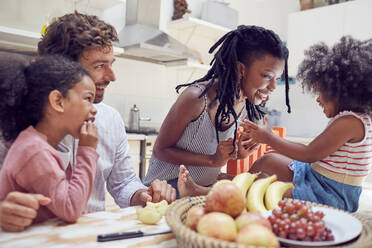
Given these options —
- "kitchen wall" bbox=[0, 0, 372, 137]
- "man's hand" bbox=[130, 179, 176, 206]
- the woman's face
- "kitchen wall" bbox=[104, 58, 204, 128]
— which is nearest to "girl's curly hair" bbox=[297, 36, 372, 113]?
the woman's face

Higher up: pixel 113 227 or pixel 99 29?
pixel 99 29

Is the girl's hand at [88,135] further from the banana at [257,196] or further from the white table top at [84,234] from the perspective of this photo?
the banana at [257,196]

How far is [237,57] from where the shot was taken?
1.21 meters

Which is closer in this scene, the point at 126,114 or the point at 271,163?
the point at 271,163

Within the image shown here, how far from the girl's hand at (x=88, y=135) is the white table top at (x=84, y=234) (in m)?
0.17

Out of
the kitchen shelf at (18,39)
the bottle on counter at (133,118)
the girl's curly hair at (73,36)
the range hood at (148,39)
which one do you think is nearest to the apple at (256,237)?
the girl's curly hair at (73,36)

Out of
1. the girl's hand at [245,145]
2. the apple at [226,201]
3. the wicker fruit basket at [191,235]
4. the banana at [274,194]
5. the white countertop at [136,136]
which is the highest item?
the girl's hand at [245,145]

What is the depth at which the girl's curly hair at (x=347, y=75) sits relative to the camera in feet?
3.37

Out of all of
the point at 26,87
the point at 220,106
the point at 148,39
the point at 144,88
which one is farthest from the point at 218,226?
the point at 144,88

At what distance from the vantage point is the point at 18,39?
7.53ft

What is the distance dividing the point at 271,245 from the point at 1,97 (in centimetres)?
54

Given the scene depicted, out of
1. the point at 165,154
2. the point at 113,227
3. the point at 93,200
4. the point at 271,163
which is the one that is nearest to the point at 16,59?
the point at 113,227

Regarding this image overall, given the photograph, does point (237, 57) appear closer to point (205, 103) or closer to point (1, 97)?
point (205, 103)

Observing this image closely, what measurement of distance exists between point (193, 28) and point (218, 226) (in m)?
3.23
